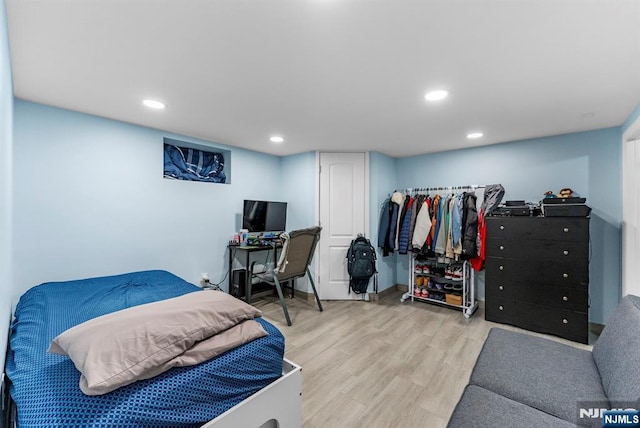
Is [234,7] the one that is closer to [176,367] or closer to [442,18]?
[442,18]

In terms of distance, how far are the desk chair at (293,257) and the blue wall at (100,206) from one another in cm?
100

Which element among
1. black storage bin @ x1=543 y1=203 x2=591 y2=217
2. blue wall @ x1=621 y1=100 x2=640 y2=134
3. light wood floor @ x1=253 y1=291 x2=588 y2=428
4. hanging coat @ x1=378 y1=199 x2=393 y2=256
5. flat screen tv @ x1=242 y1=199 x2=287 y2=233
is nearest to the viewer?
light wood floor @ x1=253 y1=291 x2=588 y2=428

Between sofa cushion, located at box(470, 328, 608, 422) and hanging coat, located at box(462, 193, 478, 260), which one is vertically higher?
hanging coat, located at box(462, 193, 478, 260)

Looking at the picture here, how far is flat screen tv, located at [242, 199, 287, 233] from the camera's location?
3803mm

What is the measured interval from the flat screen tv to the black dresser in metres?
2.72

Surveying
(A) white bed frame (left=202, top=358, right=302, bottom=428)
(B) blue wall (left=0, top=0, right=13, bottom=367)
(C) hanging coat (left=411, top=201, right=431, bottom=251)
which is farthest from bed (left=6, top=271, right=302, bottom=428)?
(C) hanging coat (left=411, top=201, right=431, bottom=251)

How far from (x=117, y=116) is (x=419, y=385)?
352 cm

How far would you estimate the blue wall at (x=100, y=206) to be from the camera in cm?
230

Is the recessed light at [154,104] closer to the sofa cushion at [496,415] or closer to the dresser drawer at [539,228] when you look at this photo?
the sofa cushion at [496,415]

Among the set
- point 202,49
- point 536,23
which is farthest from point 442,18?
point 202,49

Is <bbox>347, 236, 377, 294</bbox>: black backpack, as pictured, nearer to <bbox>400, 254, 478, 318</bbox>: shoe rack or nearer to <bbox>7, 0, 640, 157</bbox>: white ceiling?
<bbox>400, 254, 478, 318</bbox>: shoe rack

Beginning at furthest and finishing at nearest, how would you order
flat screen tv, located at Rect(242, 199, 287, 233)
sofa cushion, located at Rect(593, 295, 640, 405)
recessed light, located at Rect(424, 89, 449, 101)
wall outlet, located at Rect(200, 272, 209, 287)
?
flat screen tv, located at Rect(242, 199, 287, 233), wall outlet, located at Rect(200, 272, 209, 287), recessed light, located at Rect(424, 89, 449, 101), sofa cushion, located at Rect(593, 295, 640, 405)

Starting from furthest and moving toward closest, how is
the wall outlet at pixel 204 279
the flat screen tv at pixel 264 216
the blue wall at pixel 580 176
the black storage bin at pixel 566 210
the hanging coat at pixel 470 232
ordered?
the flat screen tv at pixel 264 216 < the wall outlet at pixel 204 279 < the hanging coat at pixel 470 232 < the blue wall at pixel 580 176 < the black storage bin at pixel 566 210

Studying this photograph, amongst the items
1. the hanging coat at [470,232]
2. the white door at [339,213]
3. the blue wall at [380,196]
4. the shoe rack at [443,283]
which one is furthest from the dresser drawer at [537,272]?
the white door at [339,213]
